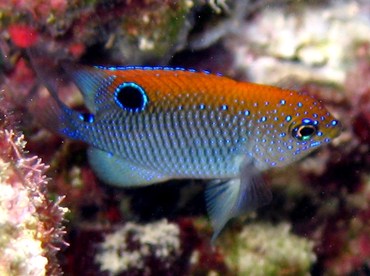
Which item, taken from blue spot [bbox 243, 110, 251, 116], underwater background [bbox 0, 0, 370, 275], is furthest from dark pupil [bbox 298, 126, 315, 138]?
underwater background [bbox 0, 0, 370, 275]

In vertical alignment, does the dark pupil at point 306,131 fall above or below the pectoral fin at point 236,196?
above

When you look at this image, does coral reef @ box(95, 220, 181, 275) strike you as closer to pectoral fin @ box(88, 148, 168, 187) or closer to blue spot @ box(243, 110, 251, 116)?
pectoral fin @ box(88, 148, 168, 187)

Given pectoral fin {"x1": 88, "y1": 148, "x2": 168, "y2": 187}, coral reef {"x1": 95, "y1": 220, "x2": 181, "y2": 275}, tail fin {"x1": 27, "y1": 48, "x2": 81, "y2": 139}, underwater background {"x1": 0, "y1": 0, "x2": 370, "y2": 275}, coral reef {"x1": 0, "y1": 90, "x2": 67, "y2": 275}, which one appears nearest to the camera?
coral reef {"x1": 0, "y1": 90, "x2": 67, "y2": 275}

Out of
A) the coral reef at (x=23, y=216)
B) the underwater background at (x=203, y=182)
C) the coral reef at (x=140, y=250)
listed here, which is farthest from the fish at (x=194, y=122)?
the coral reef at (x=140, y=250)

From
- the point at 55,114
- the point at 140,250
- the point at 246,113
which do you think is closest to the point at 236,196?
the point at 246,113

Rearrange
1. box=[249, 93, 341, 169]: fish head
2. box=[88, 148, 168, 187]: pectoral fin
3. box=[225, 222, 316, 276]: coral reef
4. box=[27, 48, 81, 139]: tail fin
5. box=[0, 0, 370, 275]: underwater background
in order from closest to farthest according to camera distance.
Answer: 1. box=[249, 93, 341, 169]: fish head
2. box=[27, 48, 81, 139]: tail fin
3. box=[88, 148, 168, 187]: pectoral fin
4. box=[0, 0, 370, 275]: underwater background
5. box=[225, 222, 316, 276]: coral reef

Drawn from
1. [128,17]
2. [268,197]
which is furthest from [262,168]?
[128,17]

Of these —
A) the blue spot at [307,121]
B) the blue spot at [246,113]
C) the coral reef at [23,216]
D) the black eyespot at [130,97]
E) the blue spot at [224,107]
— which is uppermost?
the black eyespot at [130,97]

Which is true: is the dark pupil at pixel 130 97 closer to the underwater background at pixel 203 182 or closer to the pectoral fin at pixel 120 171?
the pectoral fin at pixel 120 171
